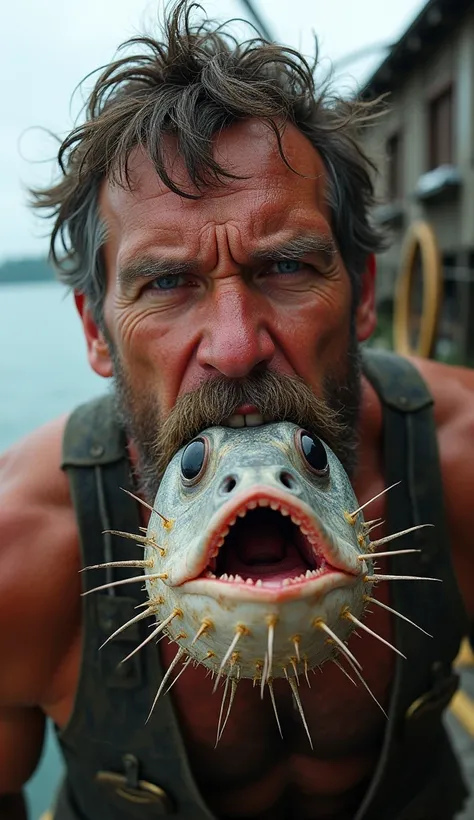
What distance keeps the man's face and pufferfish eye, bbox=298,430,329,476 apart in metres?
0.17

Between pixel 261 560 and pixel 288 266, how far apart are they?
527 mm

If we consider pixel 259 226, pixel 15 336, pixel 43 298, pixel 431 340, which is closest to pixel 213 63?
pixel 259 226

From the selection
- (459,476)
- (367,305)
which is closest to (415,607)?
(459,476)

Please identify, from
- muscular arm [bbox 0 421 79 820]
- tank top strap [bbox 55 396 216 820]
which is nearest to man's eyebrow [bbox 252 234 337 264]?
tank top strap [bbox 55 396 216 820]

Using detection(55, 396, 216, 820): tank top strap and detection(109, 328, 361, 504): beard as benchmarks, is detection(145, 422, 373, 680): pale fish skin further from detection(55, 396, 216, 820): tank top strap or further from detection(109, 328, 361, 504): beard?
detection(55, 396, 216, 820): tank top strap

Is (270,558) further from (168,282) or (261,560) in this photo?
(168,282)

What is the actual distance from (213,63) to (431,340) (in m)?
2.32

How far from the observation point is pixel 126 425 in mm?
1221

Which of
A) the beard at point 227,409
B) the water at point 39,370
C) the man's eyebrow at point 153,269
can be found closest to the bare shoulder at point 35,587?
the beard at point 227,409

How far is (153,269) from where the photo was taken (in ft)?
3.46

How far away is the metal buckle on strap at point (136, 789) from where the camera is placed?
3.99 feet

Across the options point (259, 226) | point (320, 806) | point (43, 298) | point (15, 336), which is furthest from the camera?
point (43, 298)

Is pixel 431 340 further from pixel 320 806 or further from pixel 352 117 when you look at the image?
pixel 320 806

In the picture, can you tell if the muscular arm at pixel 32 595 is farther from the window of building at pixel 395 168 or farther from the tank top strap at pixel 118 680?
the window of building at pixel 395 168
